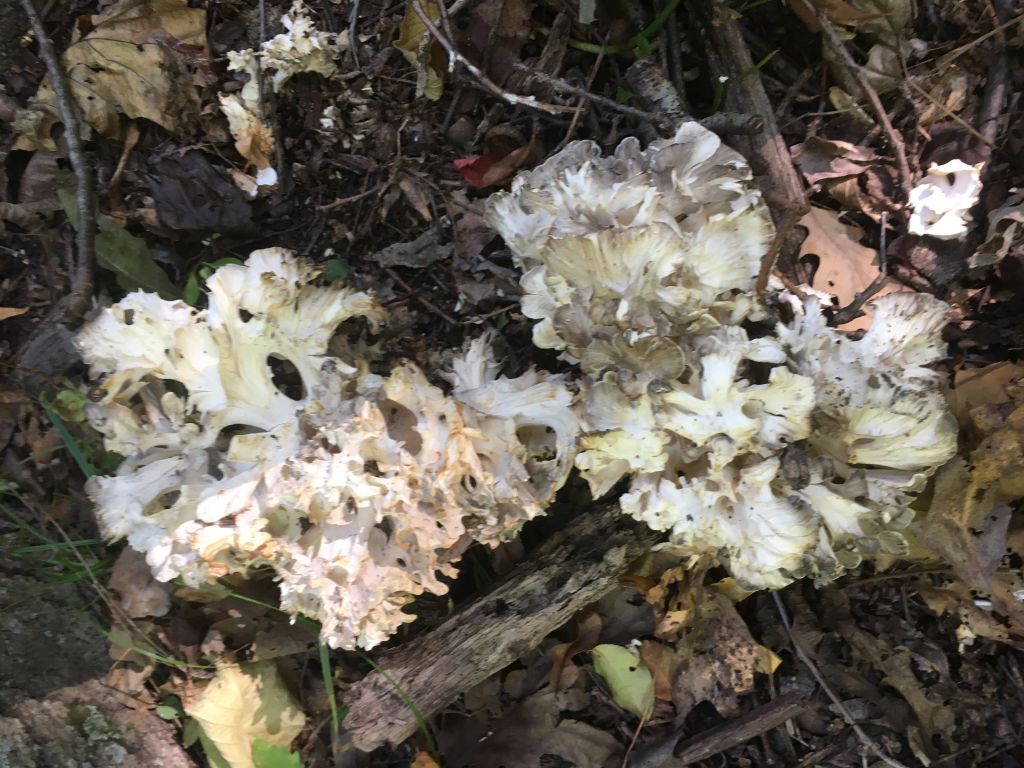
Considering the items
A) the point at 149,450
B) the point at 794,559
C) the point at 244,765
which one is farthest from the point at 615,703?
the point at 149,450

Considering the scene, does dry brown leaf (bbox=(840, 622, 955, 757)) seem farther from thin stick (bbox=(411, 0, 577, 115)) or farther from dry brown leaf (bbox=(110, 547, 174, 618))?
dry brown leaf (bbox=(110, 547, 174, 618))

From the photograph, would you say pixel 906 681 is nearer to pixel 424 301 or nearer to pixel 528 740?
pixel 528 740

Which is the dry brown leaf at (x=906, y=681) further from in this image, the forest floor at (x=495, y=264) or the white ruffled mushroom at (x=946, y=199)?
the white ruffled mushroom at (x=946, y=199)

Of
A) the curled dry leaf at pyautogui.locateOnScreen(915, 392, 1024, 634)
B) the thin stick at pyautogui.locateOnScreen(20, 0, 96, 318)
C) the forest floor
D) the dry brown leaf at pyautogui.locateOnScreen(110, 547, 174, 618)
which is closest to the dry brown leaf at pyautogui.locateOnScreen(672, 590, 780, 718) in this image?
the forest floor

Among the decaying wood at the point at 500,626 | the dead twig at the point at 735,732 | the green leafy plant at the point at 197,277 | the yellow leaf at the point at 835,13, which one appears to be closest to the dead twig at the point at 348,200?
the green leafy plant at the point at 197,277

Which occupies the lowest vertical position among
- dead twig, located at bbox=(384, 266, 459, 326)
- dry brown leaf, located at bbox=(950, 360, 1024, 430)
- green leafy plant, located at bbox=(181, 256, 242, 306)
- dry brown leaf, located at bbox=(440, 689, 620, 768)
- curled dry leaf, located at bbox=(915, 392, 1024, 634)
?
dry brown leaf, located at bbox=(440, 689, 620, 768)

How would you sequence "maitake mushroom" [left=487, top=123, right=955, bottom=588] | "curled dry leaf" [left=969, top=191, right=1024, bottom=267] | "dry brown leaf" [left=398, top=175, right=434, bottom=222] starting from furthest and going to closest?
1. "dry brown leaf" [left=398, top=175, right=434, bottom=222]
2. "curled dry leaf" [left=969, top=191, right=1024, bottom=267]
3. "maitake mushroom" [left=487, top=123, right=955, bottom=588]

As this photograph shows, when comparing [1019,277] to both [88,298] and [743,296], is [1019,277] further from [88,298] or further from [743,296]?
[88,298]
